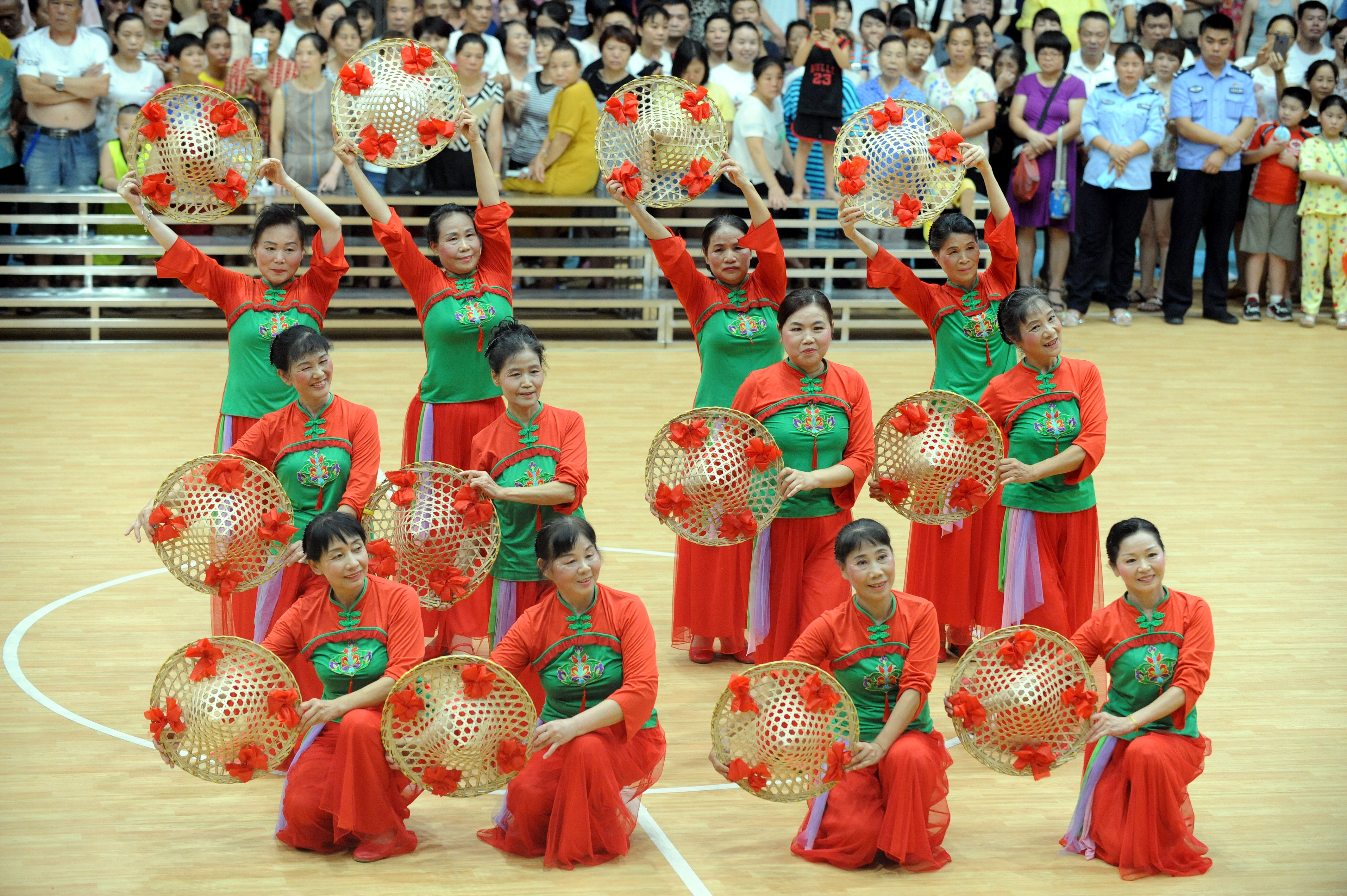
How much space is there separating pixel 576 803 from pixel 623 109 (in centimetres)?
237

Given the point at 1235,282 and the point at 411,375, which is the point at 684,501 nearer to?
the point at 411,375

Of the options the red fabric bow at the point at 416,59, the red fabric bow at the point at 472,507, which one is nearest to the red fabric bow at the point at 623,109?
the red fabric bow at the point at 416,59

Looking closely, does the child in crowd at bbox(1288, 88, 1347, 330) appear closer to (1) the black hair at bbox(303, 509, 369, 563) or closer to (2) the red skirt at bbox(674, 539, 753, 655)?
(2) the red skirt at bbox(674, 539, 753, 655)

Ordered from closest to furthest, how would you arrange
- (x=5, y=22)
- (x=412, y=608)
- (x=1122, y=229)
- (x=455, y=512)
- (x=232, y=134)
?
(x=412, y=608)
(x=455, y=512)
(x=232, y=134)
(x=5, y=22)
(x=1122, y=229)

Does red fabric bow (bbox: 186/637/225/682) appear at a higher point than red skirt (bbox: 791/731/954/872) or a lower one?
higher

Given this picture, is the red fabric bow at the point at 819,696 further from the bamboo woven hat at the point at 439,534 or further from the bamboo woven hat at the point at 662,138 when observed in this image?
the bamboo woven hat at the point at 662,138

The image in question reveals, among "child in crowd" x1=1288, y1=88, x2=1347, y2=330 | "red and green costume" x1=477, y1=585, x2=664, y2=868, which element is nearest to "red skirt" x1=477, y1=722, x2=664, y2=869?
"red and green costume" x1=477, y1=585, x2=664, y2=868

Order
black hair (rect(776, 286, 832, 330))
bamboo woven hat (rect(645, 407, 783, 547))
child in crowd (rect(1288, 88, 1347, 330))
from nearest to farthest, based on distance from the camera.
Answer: bamboo woven hat (rect(645, 407, 783, 547)), black hair (rect(776, 286, 832, 330)), child in crowd (rect(1288, 88, 1347, 330))

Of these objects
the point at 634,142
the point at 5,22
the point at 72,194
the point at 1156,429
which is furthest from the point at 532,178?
the point at 634,142

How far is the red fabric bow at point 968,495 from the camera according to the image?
15.5 feet

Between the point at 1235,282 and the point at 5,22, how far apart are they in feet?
32.7

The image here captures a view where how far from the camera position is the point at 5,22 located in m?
10.4

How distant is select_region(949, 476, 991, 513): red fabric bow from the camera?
15.5ft

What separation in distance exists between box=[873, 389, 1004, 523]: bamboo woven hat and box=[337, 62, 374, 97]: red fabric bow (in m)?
2.07
